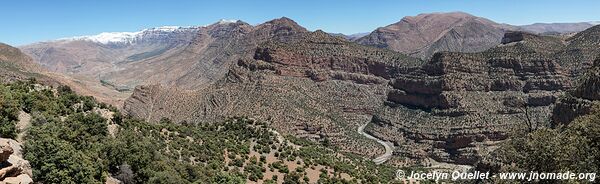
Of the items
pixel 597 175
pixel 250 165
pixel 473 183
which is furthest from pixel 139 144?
pixel 473 183

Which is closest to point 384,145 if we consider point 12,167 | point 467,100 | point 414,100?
point 467,100

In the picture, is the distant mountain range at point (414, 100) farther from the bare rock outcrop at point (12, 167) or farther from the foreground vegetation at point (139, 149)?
the bare rock outcrop at point (12, 167)

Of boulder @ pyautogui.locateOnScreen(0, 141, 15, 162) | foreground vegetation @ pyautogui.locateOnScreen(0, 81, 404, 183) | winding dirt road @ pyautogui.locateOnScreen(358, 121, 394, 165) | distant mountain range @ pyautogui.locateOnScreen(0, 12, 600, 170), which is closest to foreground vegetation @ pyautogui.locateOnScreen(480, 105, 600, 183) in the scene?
foreground vegetation @ pyautogui.locateOnScreen(0, 81, 404, 183)

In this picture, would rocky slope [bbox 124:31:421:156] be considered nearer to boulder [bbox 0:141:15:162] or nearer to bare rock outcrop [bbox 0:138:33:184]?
bare rock outcrop [bbox 0:138:33:184]

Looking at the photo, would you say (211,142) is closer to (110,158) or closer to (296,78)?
(110,158)

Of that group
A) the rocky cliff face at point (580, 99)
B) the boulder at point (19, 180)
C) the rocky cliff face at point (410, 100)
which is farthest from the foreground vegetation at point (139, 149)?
the rocky cliff face at point (410, 100)

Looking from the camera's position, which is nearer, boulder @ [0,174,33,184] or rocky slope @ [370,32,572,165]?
boulder @ [0,174,33,184]

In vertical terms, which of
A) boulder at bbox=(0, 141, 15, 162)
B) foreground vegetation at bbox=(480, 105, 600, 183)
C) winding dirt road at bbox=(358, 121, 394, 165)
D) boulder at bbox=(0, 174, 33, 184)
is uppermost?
boulder at bbox=(0, 141, 15, 162)

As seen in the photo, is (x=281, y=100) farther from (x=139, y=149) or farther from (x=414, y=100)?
(x=139, y=149)
